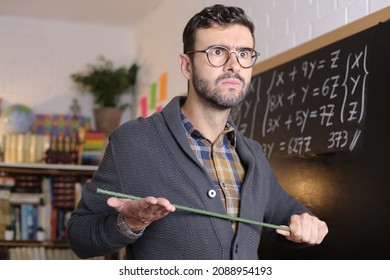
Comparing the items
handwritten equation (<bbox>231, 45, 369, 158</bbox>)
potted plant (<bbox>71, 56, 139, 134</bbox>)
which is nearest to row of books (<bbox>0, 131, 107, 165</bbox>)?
potted plant (<bbox>71, 56, 139, 134</bbox>)

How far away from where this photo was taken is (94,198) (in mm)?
1478

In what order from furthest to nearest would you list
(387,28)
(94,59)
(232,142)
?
(94,59) < (387,28) < (232,142)

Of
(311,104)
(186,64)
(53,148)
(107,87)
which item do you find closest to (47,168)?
(53,148)

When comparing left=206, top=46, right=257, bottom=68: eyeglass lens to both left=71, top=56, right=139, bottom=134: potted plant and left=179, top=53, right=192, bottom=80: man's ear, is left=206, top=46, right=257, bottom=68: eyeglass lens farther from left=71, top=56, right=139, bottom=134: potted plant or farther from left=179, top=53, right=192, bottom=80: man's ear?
left=71, top=56, right=139, bottom=134: potted plant

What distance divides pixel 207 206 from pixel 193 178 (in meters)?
0.07

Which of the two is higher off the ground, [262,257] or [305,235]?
[305,235]

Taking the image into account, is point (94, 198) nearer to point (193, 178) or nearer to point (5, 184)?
point (193, 178)

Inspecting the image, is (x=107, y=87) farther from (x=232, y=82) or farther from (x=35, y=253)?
(x=232, y=82)

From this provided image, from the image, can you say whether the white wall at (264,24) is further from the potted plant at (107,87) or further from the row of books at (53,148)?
the row of books at (53,148)

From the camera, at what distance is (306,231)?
1.48 m

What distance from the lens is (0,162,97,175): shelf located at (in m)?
5.07

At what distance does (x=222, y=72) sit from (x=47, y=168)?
3.89 meters

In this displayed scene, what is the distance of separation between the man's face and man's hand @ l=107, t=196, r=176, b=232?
0.37 metres
